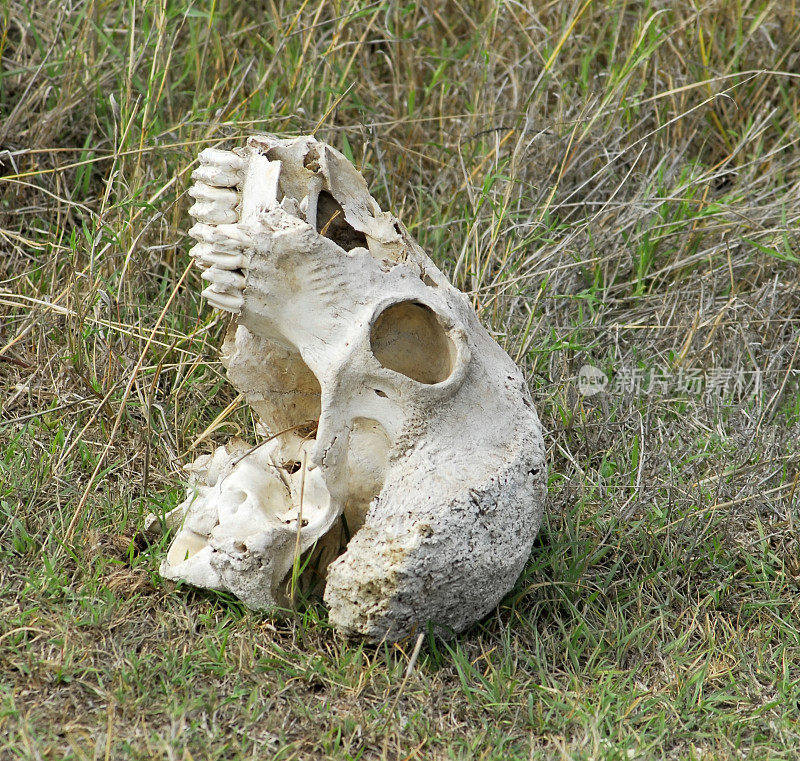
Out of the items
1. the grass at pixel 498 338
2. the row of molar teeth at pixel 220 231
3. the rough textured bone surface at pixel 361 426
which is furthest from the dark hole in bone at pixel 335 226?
the grass at pixel 498 338

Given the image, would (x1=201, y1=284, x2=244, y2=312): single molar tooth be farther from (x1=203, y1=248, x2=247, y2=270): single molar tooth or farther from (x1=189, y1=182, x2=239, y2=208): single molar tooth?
(x1=189, y1=182, x2=239, y2=208): single molar tooth

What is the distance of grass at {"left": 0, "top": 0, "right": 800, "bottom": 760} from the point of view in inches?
86.3

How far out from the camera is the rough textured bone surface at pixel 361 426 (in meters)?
2.20

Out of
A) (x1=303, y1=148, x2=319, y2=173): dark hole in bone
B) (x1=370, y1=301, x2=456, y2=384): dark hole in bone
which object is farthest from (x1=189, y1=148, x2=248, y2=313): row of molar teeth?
(x1=370, y1=301, x2=456, y2=384): dark hole in bone

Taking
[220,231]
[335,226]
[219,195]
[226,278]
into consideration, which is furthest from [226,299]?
[335,226]

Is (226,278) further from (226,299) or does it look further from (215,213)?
(215,213)

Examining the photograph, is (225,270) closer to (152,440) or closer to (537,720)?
(152,440)

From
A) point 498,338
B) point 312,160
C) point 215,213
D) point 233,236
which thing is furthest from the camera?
point 498,338

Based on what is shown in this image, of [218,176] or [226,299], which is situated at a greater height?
[218,176]

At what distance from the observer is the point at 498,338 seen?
3273 mm

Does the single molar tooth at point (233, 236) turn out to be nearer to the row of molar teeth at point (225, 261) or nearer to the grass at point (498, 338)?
the row of molar teeth at point (225, 261)

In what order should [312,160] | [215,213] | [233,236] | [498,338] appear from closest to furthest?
1. [233,236]
2. [215,213]
3. [312,160]
4. [498,338]

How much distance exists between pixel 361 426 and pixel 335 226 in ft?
1.81

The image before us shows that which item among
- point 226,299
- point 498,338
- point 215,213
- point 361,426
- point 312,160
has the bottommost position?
point 498,338
